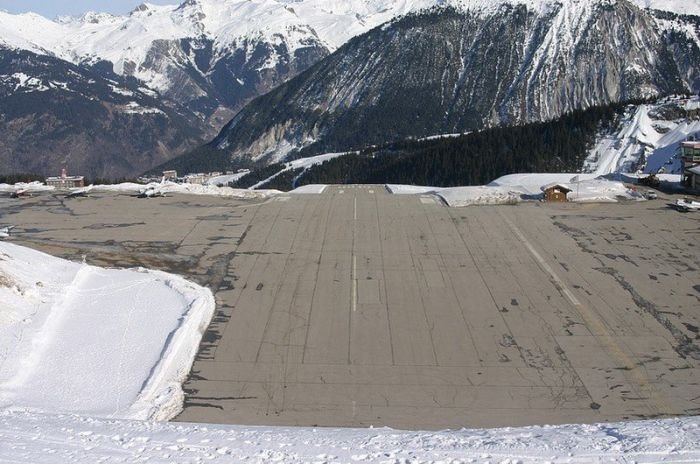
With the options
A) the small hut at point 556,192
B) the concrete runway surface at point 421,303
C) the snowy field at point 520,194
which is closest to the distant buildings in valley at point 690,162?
the snowy field at point 520,194

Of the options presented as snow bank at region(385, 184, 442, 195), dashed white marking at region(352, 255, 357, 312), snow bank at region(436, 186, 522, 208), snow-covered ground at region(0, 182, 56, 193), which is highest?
snow bank at region(436, 186, 522, 208)

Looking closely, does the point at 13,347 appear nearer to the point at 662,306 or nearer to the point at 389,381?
the point at 389,381

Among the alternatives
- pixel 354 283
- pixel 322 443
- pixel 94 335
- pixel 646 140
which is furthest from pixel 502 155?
pixel 322 443

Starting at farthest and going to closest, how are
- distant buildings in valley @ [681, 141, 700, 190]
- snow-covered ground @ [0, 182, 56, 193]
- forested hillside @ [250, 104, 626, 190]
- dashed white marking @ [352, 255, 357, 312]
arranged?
forested hillside @ [250, 104, 626, 190] < snow-covered ground @ [0, 182, 56, 193] < distant buildings in valley @ [681, 141, 700, 190] < dashed white marking @ [352, 255, 357, 312]

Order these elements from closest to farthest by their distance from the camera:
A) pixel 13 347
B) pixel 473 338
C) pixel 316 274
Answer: pixel 13 347
pixel 473 338
pixel 316 274

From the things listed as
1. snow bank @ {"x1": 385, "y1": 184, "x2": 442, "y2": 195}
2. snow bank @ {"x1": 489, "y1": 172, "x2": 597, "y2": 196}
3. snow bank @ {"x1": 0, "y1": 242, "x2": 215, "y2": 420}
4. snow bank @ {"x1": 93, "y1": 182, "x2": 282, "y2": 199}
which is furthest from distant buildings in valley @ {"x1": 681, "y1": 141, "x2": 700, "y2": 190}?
snow bank @ {"x1": 0, "y1": 242, "x2": 215, "y2": 420}

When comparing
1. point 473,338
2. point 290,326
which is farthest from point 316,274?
point 473,338

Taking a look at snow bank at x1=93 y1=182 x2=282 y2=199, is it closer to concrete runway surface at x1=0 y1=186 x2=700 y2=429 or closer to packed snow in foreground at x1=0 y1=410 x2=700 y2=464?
concrete runway surface at x1=0 y1=186 x2=700 y2=429
